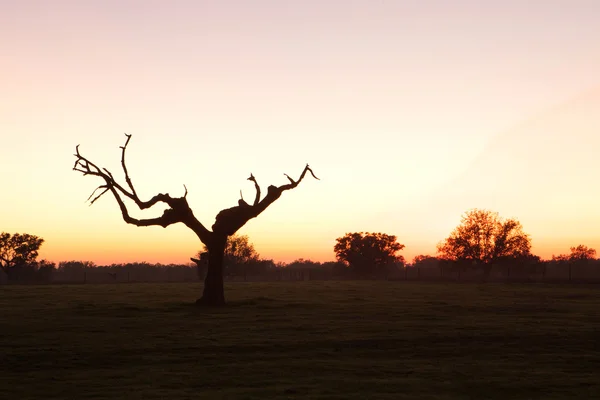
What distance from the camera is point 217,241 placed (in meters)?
40.2

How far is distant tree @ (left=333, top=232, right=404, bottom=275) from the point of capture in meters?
133

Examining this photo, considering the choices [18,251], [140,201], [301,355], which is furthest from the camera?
[18,251]

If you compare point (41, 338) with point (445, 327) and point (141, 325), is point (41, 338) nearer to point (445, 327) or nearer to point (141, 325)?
point (141, 325)

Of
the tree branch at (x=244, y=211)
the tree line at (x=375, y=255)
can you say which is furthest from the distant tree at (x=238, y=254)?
the tree branch at (x=244, y=211)

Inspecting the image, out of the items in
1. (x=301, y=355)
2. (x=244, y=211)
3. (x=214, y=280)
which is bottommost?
(x=301, y=355)

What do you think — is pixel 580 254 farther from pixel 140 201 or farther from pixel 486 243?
pixel 140 201

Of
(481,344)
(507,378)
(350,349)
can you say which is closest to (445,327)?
(481,344)

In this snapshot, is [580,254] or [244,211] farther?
[580,254]

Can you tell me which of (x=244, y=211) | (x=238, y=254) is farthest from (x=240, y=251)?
(x=244, y=211)

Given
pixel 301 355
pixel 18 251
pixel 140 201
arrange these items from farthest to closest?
pixel 18 251 → pixel 140 201 → pixel 301 355

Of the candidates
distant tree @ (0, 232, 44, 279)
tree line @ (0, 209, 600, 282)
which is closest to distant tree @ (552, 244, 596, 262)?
tree line @ (0, 209, 600, 282)

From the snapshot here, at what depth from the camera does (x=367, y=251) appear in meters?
134

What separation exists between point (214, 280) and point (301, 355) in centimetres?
2142

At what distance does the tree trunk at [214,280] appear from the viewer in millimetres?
39594
